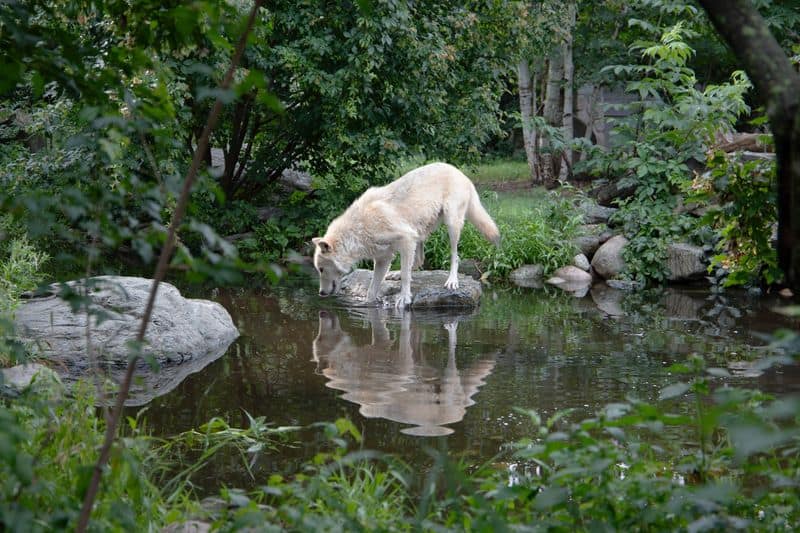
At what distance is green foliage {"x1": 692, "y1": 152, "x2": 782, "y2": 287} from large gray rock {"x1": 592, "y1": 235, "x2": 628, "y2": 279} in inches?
359

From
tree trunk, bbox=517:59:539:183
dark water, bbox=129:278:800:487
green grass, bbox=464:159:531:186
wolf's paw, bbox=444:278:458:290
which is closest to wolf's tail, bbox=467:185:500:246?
dark water, bbox=129:278:800:487

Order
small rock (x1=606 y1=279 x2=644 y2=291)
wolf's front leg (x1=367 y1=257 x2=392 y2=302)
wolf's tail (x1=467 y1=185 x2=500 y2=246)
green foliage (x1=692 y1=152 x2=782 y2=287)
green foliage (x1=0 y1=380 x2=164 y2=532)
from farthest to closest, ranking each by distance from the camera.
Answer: small rock (x1=606 y1=279 x2=644 y2=291) → wolf's tail (x1=467 y1=185 x2=500 y2=246) → wolf's front leg (x1=367 y1=257 x2=392 y2=302) → green foliage (x1=692 y1=152 x2=782 y2=287) → green foliage (x1=0 y1=380 x2=164 y2=532)

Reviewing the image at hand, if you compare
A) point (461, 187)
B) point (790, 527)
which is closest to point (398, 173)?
point (461, 187)

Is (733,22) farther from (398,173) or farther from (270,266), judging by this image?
(398,173)

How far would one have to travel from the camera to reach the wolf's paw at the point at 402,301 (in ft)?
36.1

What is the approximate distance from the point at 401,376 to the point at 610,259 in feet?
23.4

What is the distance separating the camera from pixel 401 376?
750 cm

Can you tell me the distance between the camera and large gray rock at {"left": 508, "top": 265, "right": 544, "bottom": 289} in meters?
13.6

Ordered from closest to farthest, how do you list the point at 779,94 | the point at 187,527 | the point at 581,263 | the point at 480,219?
1. the point at 779,94
2. the point at 187,527
3. the point at 480,219
4. the point at 581,263

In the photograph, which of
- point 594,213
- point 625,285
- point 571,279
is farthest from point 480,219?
point 594,213

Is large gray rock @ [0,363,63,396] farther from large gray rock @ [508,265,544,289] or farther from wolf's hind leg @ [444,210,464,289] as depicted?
large gray rock @ [508,265,544,289]

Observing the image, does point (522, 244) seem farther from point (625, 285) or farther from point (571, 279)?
point (625, 285)

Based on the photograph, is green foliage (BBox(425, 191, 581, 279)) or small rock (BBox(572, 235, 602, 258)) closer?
green foliage (BBox(425, 191, 581, 279))

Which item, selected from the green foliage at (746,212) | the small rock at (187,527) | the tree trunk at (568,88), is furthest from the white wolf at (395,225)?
the tree trunk at (568,88)
